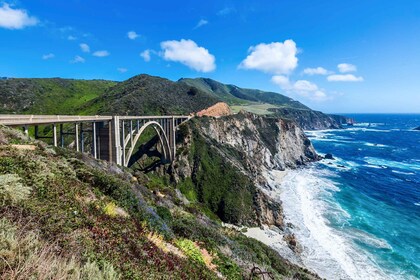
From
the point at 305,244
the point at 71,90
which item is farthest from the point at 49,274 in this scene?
the point at 71,90

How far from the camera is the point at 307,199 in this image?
191 feet

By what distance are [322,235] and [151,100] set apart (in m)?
67.7

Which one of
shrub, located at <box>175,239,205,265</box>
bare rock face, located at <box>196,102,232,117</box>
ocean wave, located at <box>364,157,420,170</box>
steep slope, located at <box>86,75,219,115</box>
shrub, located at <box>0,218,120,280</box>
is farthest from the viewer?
bare rock face, located at <box>196,102,232,117</box>

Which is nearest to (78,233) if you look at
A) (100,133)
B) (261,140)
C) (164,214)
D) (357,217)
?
(164,214)

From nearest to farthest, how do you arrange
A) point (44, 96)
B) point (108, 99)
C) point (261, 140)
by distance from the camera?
point (108, 99)
point (261, 140)
point (44, 96)

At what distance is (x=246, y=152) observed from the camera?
275 feet

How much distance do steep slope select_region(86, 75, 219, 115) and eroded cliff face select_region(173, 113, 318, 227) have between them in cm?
1626

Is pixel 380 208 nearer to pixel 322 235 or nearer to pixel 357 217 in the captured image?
pixel 357 217

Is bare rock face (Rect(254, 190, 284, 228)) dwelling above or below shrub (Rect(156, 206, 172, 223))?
below

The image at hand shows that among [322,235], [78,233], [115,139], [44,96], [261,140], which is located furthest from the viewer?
[44,96]

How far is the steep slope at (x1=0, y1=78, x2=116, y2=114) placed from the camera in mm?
96188

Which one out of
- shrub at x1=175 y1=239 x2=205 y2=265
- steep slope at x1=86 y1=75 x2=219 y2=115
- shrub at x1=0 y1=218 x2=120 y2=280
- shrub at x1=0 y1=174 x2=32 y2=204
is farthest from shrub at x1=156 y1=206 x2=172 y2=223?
steep slope at x1=86 y1=75 x2=219 y2=115

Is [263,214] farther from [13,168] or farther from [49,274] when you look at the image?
[49,274]

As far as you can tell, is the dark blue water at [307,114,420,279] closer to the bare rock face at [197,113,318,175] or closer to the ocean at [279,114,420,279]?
the ocean at [279,114,420,279]
